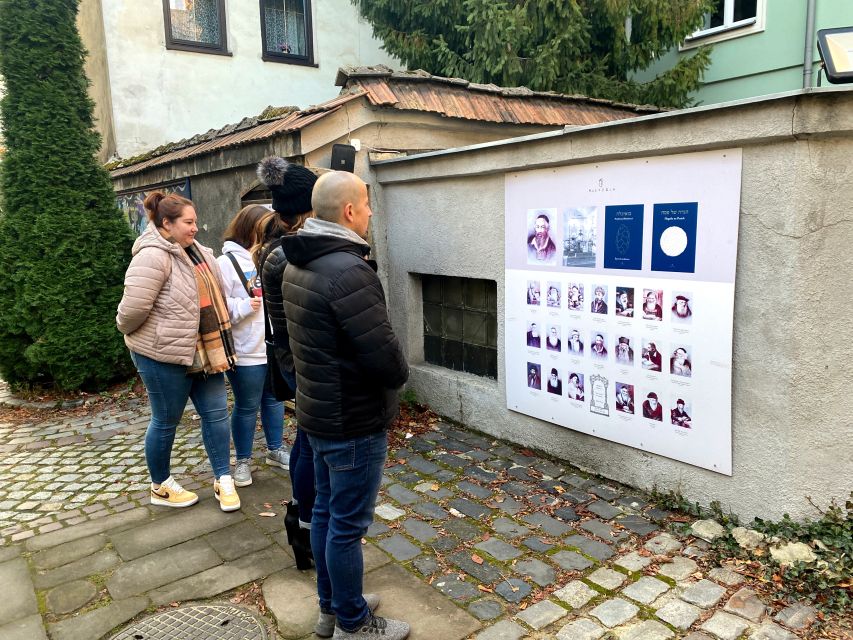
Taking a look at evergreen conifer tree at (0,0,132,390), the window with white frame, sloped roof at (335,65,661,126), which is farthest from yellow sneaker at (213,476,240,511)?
the window with white frame

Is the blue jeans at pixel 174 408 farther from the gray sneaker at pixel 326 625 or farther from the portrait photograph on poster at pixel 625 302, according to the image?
the portrait photograph on poster at pixel 625 302

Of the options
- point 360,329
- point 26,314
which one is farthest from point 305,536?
point 26,314

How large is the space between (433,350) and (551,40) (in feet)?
19.1

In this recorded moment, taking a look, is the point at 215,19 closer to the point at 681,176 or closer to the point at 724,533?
the point at 681,176

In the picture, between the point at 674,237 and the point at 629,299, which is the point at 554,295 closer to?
the point at 629,299

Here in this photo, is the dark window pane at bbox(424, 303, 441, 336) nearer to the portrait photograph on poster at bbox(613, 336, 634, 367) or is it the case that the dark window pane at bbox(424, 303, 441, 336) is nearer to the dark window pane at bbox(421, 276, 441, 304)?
the dark window pane at bbox(421, 276, 441, 304)

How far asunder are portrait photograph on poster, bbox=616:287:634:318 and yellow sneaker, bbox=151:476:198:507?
9.86ft

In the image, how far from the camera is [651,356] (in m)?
3.82

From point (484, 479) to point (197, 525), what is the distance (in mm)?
1882

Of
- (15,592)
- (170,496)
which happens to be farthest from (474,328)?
(15,592)

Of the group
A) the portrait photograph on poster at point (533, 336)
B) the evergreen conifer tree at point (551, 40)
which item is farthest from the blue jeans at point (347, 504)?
the evergreen conifer tree at point (551, 40)

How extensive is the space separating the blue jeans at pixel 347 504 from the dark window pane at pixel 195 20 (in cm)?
1206

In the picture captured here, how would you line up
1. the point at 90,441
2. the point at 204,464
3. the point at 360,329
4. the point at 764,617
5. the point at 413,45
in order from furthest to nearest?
the point at 413,45 < the point at 90,441 < the point at 204,464 < the point at 764,617 < the point at 360,329

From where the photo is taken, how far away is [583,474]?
14.3ft
